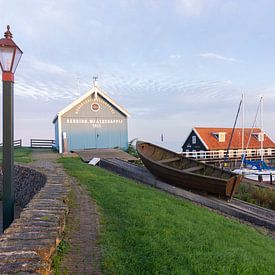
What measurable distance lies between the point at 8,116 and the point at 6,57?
37.9 inches

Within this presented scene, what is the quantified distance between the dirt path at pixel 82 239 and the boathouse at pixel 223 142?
28.4m

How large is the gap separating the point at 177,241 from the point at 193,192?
724 cm

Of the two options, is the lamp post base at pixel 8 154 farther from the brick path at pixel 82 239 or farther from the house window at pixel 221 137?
the house window at pixel 221 137

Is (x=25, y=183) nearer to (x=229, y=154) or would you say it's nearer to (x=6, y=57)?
(x=6, y=57)

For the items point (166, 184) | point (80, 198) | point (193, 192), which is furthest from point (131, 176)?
point (80, 198)

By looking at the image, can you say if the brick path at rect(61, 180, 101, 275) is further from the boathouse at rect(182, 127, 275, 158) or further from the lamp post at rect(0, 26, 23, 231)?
the boathouse at rect(182, 127, 275, 158)

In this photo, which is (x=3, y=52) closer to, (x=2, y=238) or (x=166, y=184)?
(x=2, y=238)

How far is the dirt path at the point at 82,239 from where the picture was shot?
325 centimetres

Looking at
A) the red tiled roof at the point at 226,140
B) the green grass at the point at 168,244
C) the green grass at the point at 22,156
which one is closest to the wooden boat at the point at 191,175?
the green grass at the point at 168,244

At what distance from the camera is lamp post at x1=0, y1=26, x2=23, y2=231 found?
15.6 feet

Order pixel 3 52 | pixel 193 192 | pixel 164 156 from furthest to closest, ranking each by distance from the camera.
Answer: pixel 164 156
pixel 193 192
pixel 3 52

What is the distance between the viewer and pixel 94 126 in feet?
73.2

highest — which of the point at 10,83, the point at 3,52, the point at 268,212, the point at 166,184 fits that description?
the point at 3,52

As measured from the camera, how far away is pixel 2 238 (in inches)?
119
